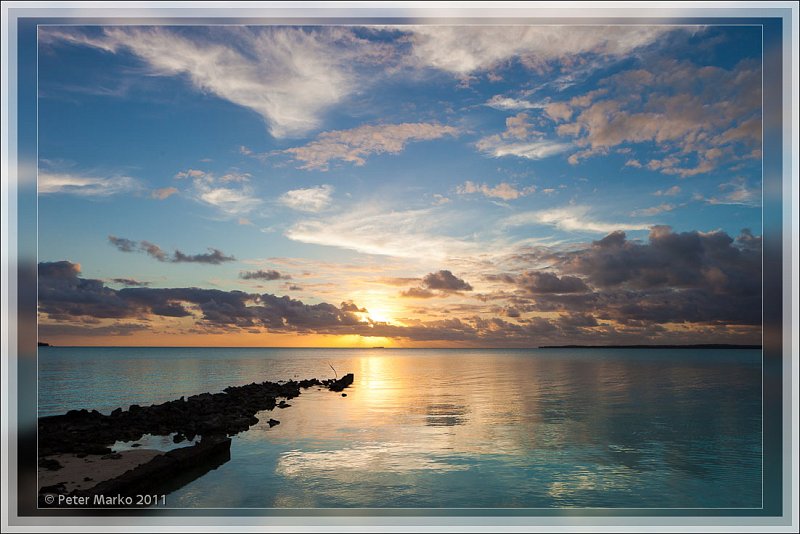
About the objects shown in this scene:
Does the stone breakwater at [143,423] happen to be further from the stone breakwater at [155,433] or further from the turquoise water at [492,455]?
the turquoise water at [492,455]

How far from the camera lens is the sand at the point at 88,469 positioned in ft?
21.5

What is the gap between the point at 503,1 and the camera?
4.46 m

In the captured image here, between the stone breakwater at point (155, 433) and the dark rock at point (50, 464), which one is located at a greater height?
the dark rock at point (50, 464)

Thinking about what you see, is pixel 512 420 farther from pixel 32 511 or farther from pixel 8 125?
pixel 8 125

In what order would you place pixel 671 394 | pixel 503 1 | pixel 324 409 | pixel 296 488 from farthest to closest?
1. pixel 671 394
2. pixel 324 409
3. pixel 296 488
4. pixel 503 1

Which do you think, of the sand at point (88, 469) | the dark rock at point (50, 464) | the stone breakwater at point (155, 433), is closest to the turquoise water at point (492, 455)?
the stone breakwater at point (155, 433)

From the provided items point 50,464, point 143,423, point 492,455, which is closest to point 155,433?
point 143,423

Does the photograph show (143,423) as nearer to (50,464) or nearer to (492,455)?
(50,464)

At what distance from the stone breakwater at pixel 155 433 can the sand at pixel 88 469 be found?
0.06m

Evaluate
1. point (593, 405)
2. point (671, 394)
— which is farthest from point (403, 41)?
point (671, 394)

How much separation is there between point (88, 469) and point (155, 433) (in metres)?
4.48

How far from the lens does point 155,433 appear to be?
38.2 ft

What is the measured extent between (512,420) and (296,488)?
741cm

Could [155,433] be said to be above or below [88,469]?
below
